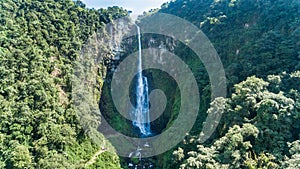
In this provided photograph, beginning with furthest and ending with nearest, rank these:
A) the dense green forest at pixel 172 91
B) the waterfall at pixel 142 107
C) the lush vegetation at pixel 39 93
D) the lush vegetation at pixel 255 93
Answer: the waterfall at pixel 142 107
the lush vegetation at pixel 39 93
the dense green forest at pixel 172 91
the lush vegetation at pixel 255 93

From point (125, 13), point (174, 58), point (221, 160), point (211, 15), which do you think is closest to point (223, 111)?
point (221, 160)

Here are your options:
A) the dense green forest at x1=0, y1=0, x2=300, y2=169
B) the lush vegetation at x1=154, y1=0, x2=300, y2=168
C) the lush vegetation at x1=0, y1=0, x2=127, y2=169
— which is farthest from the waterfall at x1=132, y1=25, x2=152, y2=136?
the lush vegetation at x1=0, y1=0, x2=127, y2=169

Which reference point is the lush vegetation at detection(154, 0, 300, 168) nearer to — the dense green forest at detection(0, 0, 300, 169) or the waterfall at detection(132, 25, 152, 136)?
the dense green forest at detection(0, 0, 300, 169)

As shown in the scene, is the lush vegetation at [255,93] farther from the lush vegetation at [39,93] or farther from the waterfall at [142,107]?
the lush vegetation at [39,93]

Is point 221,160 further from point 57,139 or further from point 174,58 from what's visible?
point 174,58

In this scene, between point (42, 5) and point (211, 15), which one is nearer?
point (42, 5)

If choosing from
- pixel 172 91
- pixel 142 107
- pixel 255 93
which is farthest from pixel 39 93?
pixel 255 93

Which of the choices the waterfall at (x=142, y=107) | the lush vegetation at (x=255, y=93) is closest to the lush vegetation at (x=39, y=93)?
the waterfall at (x=142, y=107)
